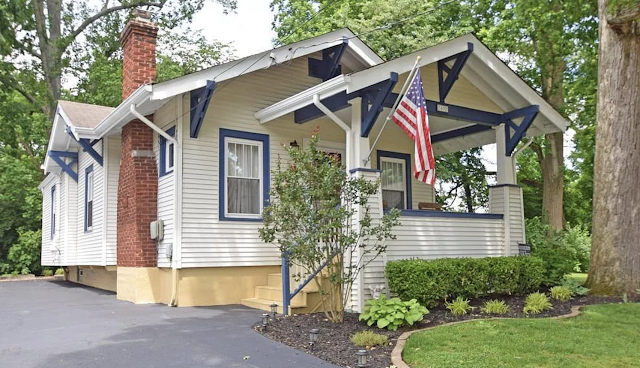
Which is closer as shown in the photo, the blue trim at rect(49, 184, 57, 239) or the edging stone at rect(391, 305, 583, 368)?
the edging stone at rect(391, 305, 583, 368)

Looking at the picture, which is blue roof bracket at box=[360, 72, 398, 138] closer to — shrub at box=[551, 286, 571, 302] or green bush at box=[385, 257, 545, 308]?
green bush at box=[385, 257, 545, 308]

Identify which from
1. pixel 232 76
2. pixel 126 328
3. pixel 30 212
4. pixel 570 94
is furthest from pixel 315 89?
pixel 30 212

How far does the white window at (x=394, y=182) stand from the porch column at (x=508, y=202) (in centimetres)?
241

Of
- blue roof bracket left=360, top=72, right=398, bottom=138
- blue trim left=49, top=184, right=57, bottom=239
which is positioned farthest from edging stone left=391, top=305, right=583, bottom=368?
blue trim left=49, top=184, right=57, bottom=239

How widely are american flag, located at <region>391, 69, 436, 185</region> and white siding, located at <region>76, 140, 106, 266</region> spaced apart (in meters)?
7.69

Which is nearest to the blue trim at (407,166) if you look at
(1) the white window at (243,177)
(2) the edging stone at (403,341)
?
(1) the white window at (243,177)

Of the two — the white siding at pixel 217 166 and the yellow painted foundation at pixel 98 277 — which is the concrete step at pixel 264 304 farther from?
the yellow painted foundation at pixel 98 277

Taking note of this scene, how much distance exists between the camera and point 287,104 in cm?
1049

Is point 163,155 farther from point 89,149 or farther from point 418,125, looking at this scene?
point 418,125

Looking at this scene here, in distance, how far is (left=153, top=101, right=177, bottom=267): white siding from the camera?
1065cm

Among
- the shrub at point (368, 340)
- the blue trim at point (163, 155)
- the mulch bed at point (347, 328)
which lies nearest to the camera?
the mulch bed at point (347, 328)

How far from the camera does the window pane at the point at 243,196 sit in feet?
36.6

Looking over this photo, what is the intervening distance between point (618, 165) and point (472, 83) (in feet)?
Result: 10.4

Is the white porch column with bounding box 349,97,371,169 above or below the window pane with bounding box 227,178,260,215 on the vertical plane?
above
